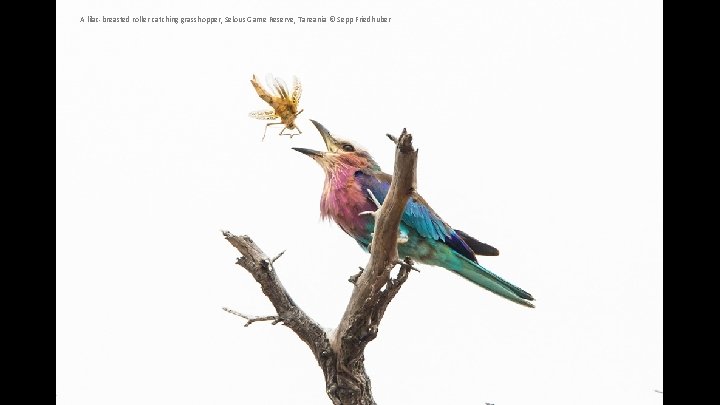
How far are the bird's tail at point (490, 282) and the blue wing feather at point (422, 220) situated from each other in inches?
3.4

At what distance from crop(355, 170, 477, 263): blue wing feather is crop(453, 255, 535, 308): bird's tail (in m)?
0.09

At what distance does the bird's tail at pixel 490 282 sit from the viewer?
13.5 ft

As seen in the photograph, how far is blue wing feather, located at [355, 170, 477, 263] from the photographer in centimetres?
410

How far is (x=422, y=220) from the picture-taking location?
13.5 feet

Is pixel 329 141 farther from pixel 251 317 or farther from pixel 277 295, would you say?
pixel 251 317

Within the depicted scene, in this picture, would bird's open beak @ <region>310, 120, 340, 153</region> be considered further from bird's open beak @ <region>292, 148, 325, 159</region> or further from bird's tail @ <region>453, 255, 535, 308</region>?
bird's tail @ <region>453, 255, 535, 308</region>

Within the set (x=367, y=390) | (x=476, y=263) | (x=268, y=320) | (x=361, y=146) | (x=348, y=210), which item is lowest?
(x=367, y=390)

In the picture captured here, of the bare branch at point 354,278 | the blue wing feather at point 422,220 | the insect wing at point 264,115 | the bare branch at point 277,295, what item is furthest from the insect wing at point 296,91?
the bare branch at point 354,278

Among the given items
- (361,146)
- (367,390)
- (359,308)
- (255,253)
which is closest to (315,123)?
(361,146)

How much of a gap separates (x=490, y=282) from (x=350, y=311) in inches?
32.0

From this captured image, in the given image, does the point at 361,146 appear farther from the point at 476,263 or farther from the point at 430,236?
the point at 476,263

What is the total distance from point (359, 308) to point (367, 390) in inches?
20.1

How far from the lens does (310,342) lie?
401 centimetres

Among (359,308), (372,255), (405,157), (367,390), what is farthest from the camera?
(367,390)
